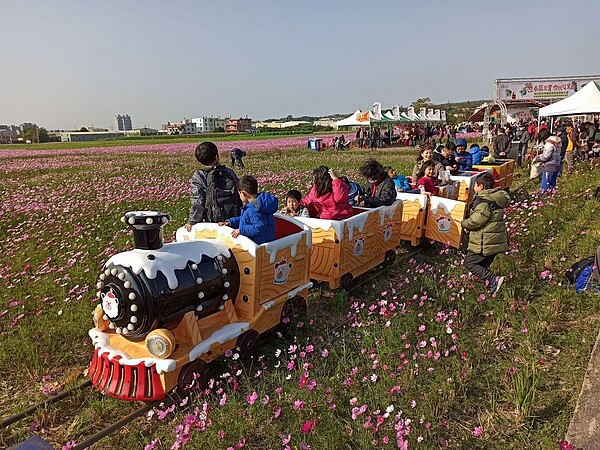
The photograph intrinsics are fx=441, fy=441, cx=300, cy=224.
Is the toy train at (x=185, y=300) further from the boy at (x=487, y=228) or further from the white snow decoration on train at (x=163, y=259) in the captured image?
the boy at (x=487, y=228)

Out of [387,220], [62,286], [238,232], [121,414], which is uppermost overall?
[238,232]

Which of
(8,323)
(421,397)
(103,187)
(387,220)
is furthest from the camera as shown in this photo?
(103,187)

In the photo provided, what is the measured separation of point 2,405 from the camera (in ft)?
12.7

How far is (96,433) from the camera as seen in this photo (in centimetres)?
336

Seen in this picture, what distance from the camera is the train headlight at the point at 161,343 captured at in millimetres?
3375

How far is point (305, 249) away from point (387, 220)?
212cm

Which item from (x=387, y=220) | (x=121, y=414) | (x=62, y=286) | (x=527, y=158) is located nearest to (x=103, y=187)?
(x=62, y=286)

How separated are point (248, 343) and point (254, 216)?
4.02 feet

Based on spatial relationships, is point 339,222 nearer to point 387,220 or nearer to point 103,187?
point 387,220

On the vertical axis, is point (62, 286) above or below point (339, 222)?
below

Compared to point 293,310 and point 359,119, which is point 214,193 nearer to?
point 293,310

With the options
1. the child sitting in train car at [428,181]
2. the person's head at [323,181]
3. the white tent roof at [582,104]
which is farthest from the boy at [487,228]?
the white tent roof at [582,104]

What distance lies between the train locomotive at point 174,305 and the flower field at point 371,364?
267 millimetres

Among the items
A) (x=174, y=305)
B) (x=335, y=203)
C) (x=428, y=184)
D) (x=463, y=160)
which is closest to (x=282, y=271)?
(x=174, y=305)
